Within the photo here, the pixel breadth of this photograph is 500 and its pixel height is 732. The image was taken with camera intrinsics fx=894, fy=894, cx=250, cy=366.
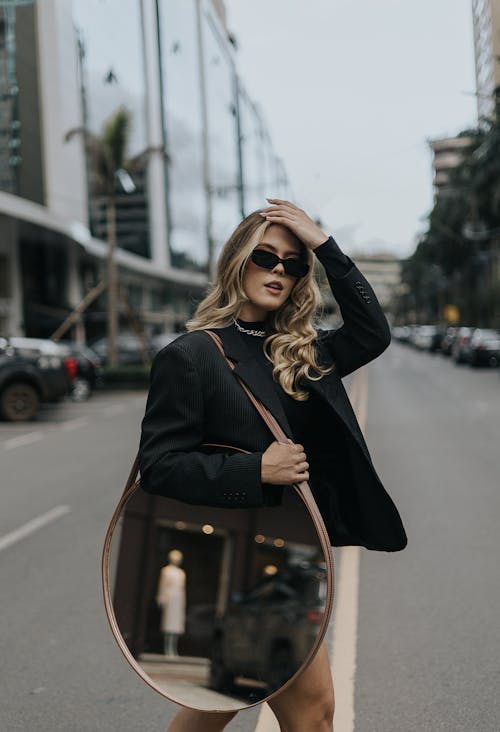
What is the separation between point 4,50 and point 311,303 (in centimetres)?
3600

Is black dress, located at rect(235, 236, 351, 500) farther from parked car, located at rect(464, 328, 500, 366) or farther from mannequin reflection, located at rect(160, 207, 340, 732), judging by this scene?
parked car, located at rect(464, 328, 500, 366)

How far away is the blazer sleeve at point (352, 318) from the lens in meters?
2.49

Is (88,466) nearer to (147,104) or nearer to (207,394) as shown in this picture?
(207,394)

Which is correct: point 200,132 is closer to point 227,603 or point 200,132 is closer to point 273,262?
point 273,262

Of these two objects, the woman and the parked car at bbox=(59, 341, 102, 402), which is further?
the parked car at bbox=(59, 341, 102, 402)

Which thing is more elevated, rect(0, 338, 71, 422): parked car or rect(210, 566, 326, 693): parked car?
rect(210, 566, 326, 693): parked car

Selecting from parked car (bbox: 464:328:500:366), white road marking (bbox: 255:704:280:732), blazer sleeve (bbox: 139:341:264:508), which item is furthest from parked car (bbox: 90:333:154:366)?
blazer sleeve (bbox: 139:341:264:508)

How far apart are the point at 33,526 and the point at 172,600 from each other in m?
5.79

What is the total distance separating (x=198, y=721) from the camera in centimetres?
240

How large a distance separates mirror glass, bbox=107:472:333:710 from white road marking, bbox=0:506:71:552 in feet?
16.5

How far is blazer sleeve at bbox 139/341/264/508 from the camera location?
7.32ft

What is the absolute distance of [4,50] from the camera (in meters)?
35.0

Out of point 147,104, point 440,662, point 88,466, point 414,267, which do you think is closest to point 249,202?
point 414,267

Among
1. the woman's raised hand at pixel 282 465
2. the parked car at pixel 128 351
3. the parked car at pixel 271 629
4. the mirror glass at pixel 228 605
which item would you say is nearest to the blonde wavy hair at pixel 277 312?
the woman's raised hand at pixel 282 465
